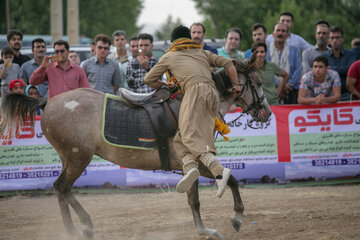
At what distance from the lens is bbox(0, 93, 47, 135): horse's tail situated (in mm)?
6734

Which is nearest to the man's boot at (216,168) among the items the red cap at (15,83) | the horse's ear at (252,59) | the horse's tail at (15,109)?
the horse's ear at (252,59)

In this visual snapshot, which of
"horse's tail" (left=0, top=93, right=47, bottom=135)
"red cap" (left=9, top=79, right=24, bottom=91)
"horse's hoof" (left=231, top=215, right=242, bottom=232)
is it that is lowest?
"horse's hoof" (left=231, top=215, right=242, bottom=232)

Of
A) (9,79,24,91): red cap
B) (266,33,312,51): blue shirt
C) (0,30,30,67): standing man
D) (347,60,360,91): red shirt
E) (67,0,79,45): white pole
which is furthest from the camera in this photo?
(67,0,79,45): white pole

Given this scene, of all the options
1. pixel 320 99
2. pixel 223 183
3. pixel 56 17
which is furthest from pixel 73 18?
pixel 223 183

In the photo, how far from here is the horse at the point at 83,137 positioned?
21.5 feet

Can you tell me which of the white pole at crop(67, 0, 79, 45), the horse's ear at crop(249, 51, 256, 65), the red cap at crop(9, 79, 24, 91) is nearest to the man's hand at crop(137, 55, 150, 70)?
the red cap at crop(9, 79, 24, 91)

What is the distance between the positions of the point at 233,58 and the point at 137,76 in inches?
74.9

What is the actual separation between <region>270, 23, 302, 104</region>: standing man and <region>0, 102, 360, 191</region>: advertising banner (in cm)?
74

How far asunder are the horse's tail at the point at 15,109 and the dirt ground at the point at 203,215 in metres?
1.55

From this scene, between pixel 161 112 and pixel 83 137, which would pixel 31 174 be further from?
pixel 161 112

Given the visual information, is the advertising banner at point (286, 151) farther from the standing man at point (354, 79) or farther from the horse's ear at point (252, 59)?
the horse's ear at point (252, 59)

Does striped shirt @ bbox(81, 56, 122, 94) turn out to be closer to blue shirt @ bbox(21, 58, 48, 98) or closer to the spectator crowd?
the spectator crowd

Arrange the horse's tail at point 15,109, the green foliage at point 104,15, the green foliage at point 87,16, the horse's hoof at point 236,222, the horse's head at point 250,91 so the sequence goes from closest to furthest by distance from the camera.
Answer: the horse's hoof at point 236,222 < the horse's tail at point 15,109 < the horse's head at point 250,91 < the green foliage at point 87,16 < the green foliage at point 104,15

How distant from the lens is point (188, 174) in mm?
5910
